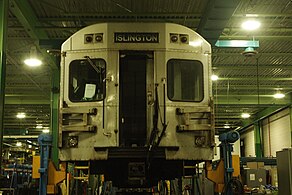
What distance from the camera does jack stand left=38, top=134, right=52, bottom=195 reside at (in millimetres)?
7980

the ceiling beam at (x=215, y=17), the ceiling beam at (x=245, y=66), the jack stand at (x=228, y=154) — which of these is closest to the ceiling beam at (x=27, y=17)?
the ceiling beam at (x=215, y=17)

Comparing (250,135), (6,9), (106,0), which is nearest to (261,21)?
(106,0)

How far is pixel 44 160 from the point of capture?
8.08m

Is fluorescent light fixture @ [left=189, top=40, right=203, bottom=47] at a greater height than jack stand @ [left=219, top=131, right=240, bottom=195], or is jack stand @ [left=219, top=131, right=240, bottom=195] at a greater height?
fluorescent light fixture @ [left=189, top=40, right=203, bottom=47]

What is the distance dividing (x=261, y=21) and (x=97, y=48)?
646cm

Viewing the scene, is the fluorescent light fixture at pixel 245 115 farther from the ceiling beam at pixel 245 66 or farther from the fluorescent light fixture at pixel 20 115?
the fluorescent light fixture at pixel 20 115

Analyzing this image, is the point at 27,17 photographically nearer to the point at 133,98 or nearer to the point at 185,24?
the point at 185,24

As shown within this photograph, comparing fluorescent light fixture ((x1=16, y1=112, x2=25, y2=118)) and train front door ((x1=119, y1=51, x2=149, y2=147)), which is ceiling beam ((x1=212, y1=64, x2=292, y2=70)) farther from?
fluorescent light fixture ((x1=16, y1=112, x2=25, y2=118))

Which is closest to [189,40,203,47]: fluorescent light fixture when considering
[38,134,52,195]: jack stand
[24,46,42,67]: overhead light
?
[38,134,52,195]: jack stand

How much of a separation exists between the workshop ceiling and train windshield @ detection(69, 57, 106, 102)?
3.61m

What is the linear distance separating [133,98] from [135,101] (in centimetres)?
7

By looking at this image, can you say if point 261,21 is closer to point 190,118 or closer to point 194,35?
point 194,35

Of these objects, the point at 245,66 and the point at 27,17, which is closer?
the point at 27,17

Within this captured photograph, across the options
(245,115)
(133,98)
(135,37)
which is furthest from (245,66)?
(245,115)
